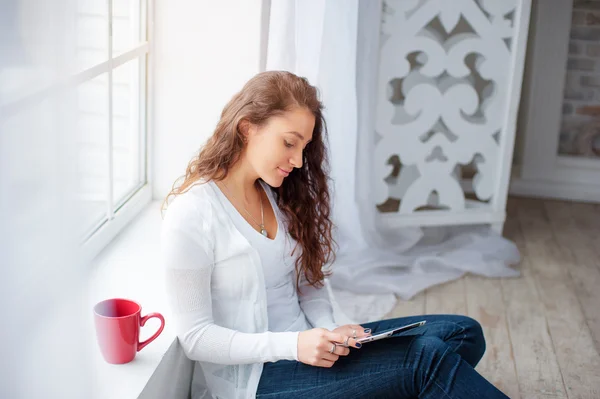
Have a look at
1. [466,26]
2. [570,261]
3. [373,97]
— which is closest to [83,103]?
[373,97]

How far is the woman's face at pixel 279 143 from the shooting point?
1.54 m

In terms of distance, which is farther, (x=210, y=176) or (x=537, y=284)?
(x=537, y=284)

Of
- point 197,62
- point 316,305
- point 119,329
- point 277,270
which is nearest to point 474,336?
point 316,305

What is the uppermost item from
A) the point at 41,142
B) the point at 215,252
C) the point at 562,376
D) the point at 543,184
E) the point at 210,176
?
the point at 41,142

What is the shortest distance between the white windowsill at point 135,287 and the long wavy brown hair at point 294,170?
0.78 ft

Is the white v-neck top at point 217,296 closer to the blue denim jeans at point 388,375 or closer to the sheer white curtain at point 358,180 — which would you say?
the blue denim jeans at point 388,375

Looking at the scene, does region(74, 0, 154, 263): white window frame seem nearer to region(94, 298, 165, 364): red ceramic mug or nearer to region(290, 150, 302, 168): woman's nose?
region(94, 298, 165, 364): red ceramic mug

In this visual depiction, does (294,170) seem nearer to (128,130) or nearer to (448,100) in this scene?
(128,130)

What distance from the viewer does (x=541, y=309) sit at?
2693 mm

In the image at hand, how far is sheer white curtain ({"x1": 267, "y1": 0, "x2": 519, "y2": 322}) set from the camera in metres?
2.20

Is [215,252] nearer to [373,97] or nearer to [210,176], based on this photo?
[210,176]

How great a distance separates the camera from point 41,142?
2.53 feet

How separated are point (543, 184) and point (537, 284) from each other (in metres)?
1.19

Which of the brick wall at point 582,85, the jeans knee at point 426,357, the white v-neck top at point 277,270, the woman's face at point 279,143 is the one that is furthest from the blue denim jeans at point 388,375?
the brick wall at point 582,85
